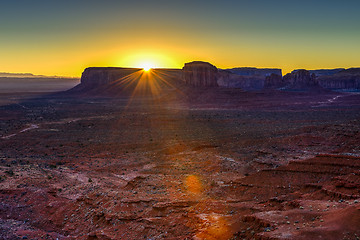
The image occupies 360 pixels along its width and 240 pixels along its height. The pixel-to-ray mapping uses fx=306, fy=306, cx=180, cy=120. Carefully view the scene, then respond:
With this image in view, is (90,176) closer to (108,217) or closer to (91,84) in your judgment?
(108,217)

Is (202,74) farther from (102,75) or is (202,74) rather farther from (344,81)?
(344,81)

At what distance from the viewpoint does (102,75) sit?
136125 millimetres

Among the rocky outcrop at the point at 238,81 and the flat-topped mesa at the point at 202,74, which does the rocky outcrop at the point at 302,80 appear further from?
the flat-topped mesa at the point at 202,74

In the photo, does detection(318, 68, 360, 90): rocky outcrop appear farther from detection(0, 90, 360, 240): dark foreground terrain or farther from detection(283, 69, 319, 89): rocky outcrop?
detection(0, 90, 360, 240): dark foreground terrain

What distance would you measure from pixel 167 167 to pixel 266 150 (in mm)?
7530

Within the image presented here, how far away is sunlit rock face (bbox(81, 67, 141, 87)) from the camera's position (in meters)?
134

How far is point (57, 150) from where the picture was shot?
27688 mm

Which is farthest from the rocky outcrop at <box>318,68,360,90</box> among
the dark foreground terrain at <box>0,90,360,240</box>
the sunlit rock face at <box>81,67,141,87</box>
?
the dark foreground terrain at <box>0,90,360,240</box>

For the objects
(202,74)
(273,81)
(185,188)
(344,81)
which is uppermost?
(202,74)

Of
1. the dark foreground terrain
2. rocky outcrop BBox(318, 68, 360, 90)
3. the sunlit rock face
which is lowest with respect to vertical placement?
the dark foreground terrain

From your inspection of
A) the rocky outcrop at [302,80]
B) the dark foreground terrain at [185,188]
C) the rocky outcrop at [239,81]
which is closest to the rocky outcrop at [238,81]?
the rocky outcrop at [239,81]

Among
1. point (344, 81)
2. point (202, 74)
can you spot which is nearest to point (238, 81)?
point (344, 81)

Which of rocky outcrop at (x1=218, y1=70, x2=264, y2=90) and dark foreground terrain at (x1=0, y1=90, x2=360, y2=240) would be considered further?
rocky outcrop at (x1=218, y1=70, x2=264, y2=90)

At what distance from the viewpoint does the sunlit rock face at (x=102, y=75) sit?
134 meters
